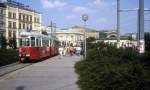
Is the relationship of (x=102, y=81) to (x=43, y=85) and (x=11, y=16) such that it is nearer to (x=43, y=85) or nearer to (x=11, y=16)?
(x=43, y=85)

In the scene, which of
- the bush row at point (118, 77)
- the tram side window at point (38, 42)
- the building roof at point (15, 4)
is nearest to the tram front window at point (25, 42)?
the tram side window at point (38, 42)

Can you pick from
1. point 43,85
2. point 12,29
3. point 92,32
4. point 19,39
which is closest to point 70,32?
point 92,32

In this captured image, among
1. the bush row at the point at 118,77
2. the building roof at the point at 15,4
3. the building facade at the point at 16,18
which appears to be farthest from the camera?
the building facade at the point at 16,18

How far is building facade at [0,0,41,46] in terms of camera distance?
395ft

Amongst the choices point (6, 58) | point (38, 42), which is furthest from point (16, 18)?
point (6, 58)

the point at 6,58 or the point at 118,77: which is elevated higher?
the point at 118,77

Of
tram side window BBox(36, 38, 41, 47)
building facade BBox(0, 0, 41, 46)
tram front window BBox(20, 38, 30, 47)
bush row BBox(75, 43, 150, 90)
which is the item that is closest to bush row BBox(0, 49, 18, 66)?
tram front window BBox(20, 38, 30, 47)

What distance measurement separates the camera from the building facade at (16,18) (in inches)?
4739

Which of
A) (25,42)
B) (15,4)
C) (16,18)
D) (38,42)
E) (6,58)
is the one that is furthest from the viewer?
(16,18)

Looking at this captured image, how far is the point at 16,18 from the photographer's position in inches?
5059

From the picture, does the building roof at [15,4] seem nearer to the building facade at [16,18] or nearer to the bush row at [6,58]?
the building facade at [16,18]

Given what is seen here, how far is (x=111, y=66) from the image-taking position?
10039 mm

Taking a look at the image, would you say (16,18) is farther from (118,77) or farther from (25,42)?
(118,77)

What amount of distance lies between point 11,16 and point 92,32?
31262 mm
